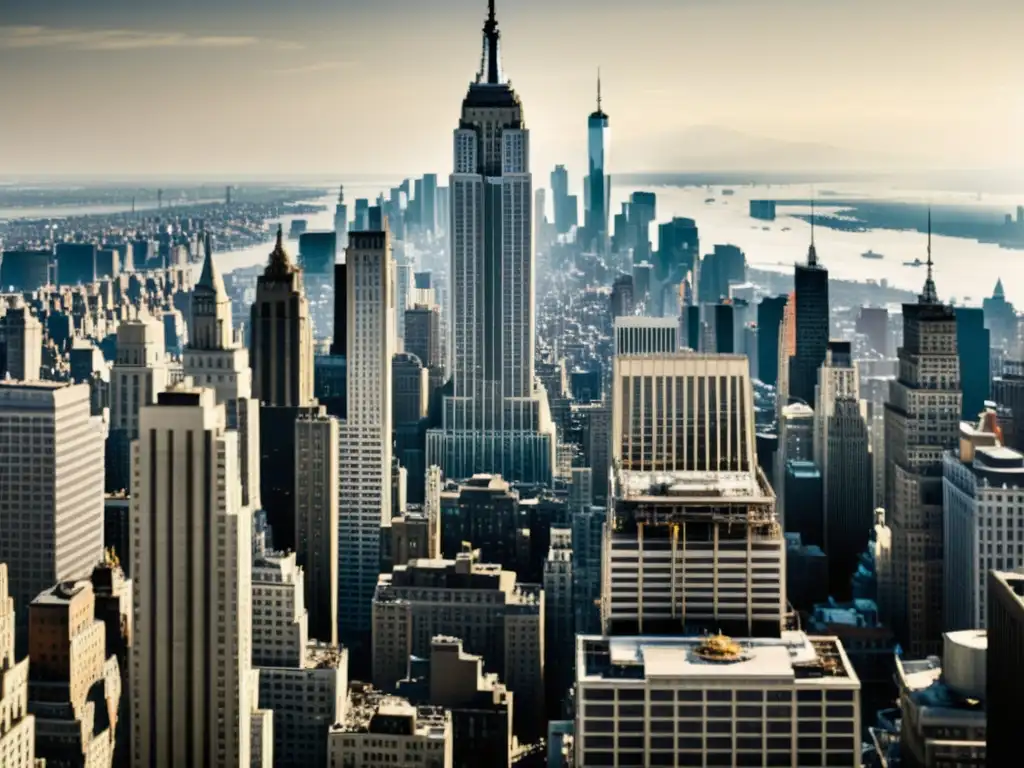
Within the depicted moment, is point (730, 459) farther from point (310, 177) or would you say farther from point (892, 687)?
point (310, 177)

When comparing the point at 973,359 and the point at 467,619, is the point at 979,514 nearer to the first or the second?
the point at 973,359

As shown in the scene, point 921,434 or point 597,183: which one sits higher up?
Answer: point 597,183

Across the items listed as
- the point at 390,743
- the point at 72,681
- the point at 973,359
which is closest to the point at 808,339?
the point at 973,359

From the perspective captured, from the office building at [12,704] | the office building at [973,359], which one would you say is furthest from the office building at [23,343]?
the office building at [973,359]

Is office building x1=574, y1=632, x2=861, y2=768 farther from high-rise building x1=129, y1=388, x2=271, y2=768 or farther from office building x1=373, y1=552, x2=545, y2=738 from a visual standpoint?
office building x1=373, y1=552, x2=545, y2=738

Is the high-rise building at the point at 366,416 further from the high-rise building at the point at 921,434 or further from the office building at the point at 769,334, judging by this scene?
the high-rise building at the point at 921,434

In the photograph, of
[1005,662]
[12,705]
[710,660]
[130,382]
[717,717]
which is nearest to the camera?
[1005,662]

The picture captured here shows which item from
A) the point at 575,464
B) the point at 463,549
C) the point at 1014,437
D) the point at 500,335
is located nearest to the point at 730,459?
the point at 1014,437

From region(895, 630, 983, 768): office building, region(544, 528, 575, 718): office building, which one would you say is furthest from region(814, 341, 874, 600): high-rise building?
region(895, 630, 983, 768): office building
